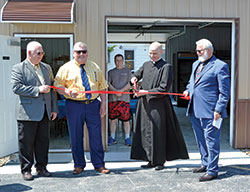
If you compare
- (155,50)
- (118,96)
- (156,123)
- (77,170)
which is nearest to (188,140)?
(118,96)

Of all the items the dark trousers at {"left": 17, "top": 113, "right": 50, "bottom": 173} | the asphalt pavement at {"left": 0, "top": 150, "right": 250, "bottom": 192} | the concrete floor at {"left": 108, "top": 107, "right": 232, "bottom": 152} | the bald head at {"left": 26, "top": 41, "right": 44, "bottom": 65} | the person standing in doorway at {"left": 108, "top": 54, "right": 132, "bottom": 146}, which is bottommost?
the asphalt pavement at {"left": 0, "top": 150, "right": 250, "bottom": 192}

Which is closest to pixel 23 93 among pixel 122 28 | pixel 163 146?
pixel 163 146

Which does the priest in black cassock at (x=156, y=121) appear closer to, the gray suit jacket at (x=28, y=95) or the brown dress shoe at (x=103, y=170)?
the brown dress shoe at (x=103, y=170)

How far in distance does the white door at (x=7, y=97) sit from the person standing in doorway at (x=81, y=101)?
1431 mm

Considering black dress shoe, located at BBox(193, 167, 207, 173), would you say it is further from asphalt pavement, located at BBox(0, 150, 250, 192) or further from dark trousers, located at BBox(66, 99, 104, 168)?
dark trousers, located at BBox(66, 99, 104, 168)

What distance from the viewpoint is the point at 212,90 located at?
168 inches

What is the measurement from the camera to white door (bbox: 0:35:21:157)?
5.44 meters

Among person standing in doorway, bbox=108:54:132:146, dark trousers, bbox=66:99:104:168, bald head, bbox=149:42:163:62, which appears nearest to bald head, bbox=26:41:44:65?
dark trousers, bbox=66:99:104:168

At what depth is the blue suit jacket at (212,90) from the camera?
4168 millimetres

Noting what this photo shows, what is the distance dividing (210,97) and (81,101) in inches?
66.9

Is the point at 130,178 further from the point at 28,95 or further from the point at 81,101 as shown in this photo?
the point at 28,95

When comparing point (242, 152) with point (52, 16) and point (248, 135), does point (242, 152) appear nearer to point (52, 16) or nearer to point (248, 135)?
point (248, 135)

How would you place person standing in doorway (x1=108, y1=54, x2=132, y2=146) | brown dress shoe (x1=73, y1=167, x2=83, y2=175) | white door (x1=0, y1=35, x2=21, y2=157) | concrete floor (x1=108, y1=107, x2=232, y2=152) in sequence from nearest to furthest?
brown dress shoe (x1=73, y1=167, x2=83, y2=175)
white door (x1=0, y1=35, x2=21, y2=157)
concrete floor (x1=108, y1=107, x2=232, y2=152)
person standing in doorway (x1=108, y1=54, x2=132, y2=146)

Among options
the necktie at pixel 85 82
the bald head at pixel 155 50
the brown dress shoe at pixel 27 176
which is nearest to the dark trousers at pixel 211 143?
the bald head at pixel 155 50
